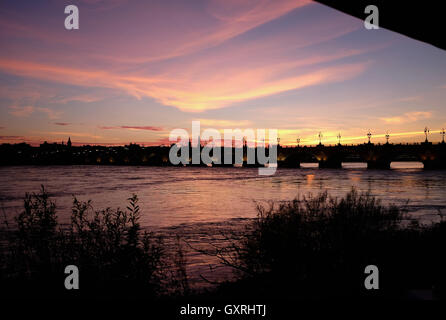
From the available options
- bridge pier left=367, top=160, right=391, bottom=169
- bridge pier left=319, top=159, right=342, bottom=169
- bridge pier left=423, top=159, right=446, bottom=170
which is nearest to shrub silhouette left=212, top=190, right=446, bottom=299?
bridge pier left=423, top=159, right=446, bottom=170

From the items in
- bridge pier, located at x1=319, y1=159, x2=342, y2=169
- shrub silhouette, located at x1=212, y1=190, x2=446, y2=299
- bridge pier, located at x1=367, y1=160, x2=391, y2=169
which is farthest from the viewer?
bridge pier, located at x1=319, y1=159, x2=342, y2=169

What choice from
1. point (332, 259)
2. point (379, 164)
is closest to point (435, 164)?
point (379, 164)

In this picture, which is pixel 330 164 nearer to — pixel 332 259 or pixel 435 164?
pixel 435 164

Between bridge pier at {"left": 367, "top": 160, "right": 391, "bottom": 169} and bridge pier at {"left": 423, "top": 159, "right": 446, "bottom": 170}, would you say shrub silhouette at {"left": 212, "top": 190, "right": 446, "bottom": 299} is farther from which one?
bridge pier at {"left": 367, "top": 160, "right": 391, "bottom": 169}

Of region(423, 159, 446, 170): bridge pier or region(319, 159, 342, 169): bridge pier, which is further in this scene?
region(319, 159, 342, 169): bridge pier

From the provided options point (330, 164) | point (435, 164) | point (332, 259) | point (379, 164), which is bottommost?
point (330, 164)

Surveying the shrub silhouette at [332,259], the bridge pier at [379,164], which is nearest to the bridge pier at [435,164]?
the bridge pier at [379,164]

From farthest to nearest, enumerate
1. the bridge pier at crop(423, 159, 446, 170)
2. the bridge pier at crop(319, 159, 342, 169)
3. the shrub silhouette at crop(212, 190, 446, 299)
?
the bridge pier at crop(319, 159, 342, 169) → the bridge pier at crop(423, 159, 446, 170) → the shrub silhouette at crop(212, 190, 446, 299)

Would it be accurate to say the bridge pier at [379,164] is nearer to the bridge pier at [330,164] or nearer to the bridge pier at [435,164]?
the bridge pier at [435,164]
